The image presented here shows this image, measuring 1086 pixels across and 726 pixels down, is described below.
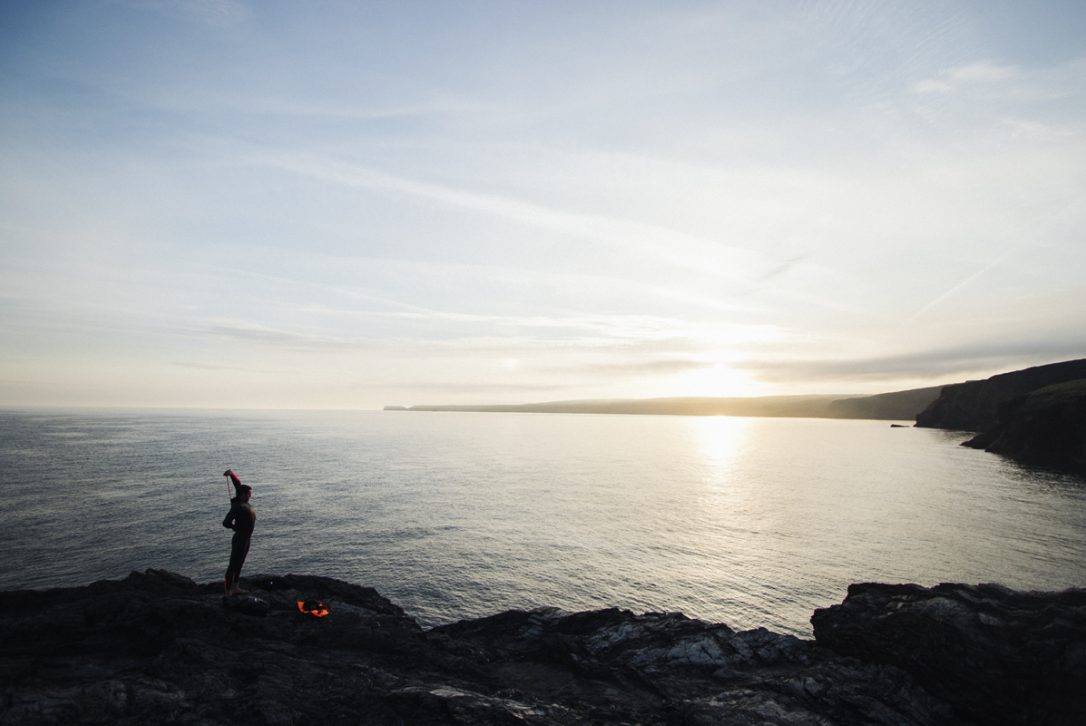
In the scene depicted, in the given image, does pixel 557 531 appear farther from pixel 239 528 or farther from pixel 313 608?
pixel 239 528

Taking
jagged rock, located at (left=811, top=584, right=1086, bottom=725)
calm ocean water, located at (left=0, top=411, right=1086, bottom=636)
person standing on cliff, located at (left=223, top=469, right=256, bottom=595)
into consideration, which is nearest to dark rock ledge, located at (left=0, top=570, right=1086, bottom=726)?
jagged rock, located at (left=811, top=584, right=1086, bottom=725)

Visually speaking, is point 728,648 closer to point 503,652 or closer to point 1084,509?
point 503,652

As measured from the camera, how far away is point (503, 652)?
18797mm

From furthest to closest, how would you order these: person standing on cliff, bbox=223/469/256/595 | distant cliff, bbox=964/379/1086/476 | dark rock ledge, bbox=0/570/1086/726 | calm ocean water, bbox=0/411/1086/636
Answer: distant cliff, bbox=964/379/1086/476, calm ocean water, bbox=0/411/1086/636, person standing on cliff, bbox=223/469/256/595, dark rock ledge, bbox=0/570/1086/726

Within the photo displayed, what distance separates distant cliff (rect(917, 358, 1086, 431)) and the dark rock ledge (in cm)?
14128

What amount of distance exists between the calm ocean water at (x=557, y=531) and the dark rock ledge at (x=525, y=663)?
9283 mm

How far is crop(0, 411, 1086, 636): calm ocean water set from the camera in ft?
106

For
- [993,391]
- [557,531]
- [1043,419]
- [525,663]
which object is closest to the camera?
[525,663]

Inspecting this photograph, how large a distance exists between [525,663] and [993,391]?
214 metres

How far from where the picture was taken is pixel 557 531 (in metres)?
47.4

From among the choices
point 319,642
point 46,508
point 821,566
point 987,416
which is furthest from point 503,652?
point 987,416

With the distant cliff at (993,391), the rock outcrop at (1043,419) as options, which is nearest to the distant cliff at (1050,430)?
the rock outcrop at (1043,419)

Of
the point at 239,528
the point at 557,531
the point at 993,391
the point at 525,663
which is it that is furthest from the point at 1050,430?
the point at 239,528

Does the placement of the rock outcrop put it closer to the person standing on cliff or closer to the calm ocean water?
the calm ocean water
